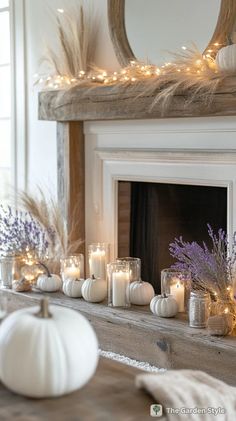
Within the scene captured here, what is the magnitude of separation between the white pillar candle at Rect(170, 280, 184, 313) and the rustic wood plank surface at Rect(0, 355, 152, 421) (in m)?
1.82

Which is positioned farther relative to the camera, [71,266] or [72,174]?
[72,174]

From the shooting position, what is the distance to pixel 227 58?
296 centimetres

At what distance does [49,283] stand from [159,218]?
727mm

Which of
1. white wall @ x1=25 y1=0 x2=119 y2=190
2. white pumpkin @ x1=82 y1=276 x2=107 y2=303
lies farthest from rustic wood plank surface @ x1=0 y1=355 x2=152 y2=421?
white wall @ x1=25 y1=0 x2=119 y2=190

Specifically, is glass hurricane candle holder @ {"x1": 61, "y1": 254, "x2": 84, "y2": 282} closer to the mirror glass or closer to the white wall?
the white wall

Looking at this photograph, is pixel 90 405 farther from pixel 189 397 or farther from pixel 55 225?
pixel 55 225

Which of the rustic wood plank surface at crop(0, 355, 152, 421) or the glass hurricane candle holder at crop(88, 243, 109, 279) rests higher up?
the glass hurricane candle holder at crop(88, 243, 109, 279)

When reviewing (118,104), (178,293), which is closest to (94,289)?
(178,293)

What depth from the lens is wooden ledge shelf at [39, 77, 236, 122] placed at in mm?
2979

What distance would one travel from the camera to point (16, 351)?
4.38 feet

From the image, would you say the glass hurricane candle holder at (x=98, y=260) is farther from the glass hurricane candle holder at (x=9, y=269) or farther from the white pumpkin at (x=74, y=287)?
the glass hurricane candle holder at (x=9, y=269)

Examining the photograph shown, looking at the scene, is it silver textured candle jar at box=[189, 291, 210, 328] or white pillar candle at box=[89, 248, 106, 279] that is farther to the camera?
white pillar candle at box=[89, 248, 106, 279]

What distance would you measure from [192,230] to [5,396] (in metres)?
2.39

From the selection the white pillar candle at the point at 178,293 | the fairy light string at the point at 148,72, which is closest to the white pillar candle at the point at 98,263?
the white pillar candle at the point at 178,293
